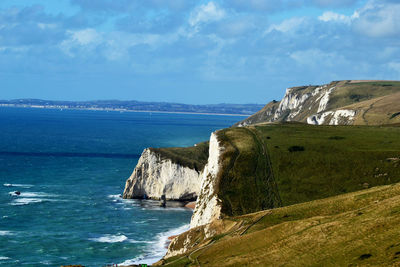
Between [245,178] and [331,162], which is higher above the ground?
[331,162]

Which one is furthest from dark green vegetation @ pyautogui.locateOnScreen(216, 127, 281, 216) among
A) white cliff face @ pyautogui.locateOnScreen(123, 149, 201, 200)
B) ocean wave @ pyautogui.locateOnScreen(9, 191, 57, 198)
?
ocean wave @ pyautogui.locateOnScreen(9, 191, 57, 198)

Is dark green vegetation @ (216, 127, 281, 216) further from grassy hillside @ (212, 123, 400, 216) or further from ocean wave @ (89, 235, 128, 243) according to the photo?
ocean wave @ (89, 235, 128, 243)

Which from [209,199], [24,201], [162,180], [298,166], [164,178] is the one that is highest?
[298,166]

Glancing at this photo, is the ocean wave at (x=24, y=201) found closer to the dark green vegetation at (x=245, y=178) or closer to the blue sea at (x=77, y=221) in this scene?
the blue sea at (x=77, y=221)

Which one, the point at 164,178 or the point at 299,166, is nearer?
the point at 299,166

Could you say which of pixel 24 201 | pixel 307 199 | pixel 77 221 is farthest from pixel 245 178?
pixel 24 201

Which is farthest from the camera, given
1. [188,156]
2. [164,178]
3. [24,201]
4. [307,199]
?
[188,156]

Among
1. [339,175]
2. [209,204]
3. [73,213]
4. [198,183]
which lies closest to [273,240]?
[209,204]

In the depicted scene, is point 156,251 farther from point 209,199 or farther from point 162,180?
point 162,180
